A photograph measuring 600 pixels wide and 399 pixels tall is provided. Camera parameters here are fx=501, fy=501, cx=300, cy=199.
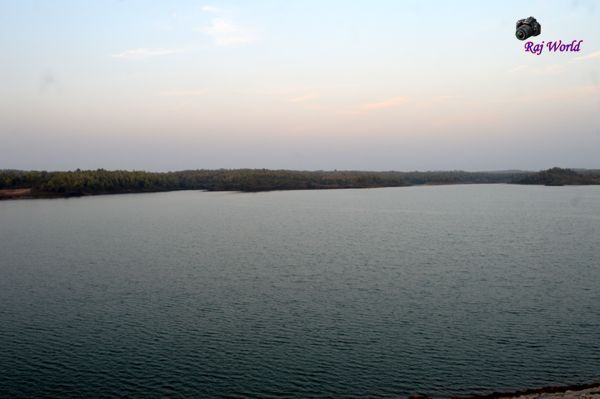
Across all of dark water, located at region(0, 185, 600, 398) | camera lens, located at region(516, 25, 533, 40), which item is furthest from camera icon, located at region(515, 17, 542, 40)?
dark water, located at region(0, 185, 600, 398)

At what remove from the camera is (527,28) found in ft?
89.2

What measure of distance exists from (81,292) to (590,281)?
152ft

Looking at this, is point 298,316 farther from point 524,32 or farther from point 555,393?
point 524,32

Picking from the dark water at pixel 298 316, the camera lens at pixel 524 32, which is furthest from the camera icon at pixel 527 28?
the dark water at pixel 298 316

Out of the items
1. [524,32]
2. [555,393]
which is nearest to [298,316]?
[555,393]

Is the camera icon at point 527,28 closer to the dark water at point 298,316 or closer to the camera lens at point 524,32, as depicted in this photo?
the camera lens at point 524,32

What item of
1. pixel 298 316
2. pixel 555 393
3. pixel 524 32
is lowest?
pixel 555 393

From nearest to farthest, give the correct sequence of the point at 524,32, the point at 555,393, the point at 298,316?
the point at 555,393, the point at 524,32, the point at 298,316

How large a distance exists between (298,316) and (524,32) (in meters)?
23.7

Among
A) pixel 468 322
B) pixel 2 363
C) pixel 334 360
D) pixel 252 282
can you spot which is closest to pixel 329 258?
pixel 252 282

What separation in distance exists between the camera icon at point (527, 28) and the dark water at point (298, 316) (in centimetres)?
1807

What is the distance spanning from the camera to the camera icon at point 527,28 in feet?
89.0

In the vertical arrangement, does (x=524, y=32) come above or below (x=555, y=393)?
above

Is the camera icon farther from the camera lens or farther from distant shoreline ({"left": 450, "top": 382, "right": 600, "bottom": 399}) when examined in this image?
distant shoreline ({"left": 450, "top": 382, "right": 600, "bottom": 399})
